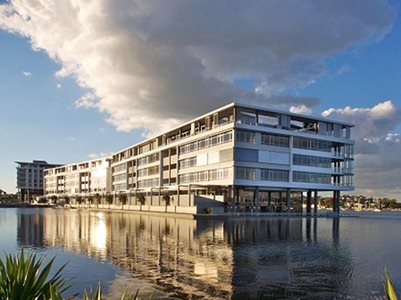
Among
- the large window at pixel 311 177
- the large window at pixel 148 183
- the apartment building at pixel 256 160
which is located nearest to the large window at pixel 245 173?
the apartment building at pixel 256 160

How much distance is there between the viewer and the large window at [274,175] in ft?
252

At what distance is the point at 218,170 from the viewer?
78.1 meters

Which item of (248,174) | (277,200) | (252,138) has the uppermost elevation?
(252,138)

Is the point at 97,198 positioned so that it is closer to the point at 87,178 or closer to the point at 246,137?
the point at 87,178

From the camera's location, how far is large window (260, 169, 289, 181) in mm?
76812

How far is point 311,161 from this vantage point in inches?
3263

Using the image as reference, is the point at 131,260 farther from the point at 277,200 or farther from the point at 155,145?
the point at 155,145

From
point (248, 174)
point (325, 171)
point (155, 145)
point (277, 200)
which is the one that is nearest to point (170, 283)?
point (248, 174)

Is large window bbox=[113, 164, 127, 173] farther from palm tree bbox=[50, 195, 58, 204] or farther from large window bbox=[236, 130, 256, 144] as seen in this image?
large window bbox=[236, 130, 256, 144]

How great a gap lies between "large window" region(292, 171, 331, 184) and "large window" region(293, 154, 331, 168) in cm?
188

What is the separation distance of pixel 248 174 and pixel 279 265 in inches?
2224

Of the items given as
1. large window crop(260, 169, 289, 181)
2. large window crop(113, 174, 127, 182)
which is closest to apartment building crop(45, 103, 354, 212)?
large window crop(260, 169, 289, 181)

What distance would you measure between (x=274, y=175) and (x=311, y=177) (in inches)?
377

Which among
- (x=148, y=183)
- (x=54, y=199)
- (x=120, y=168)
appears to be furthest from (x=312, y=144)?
(x=54, y=199)
